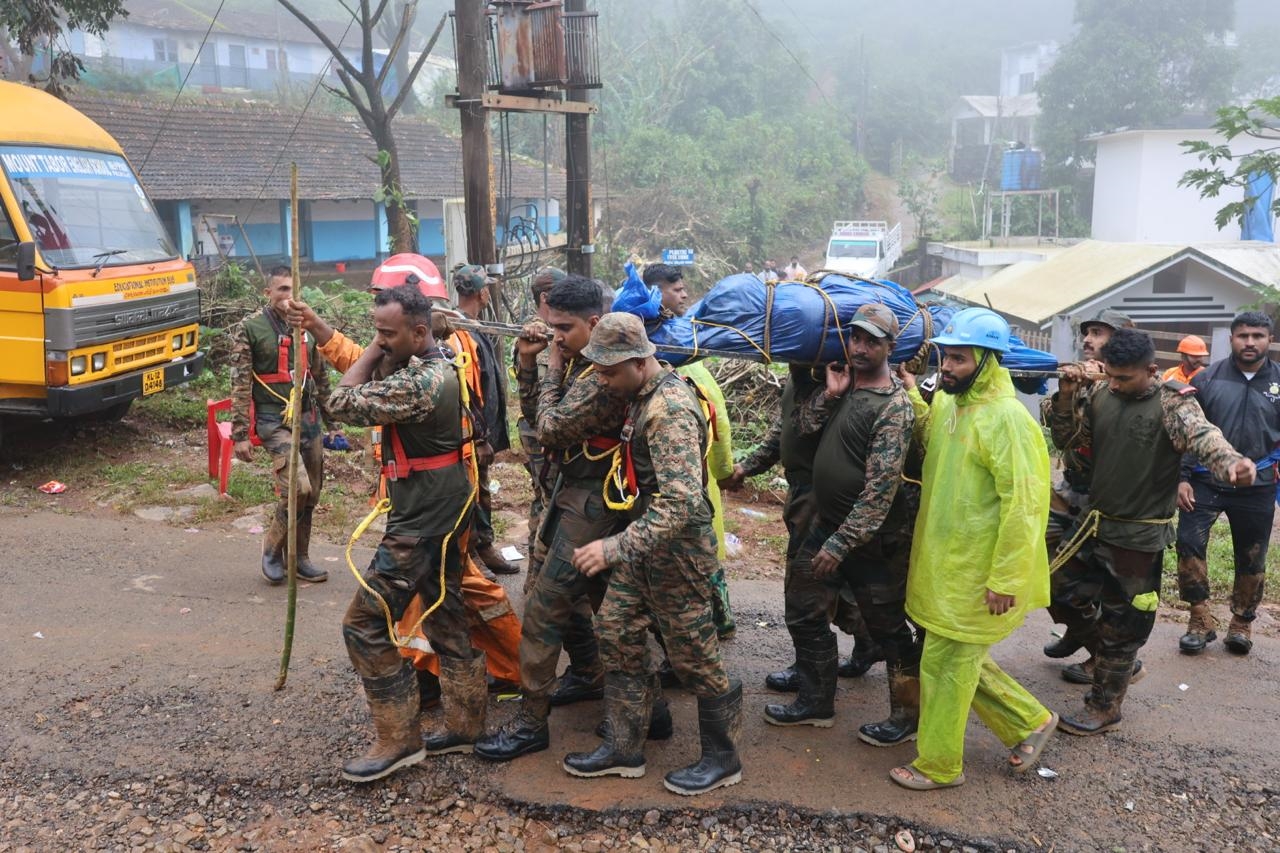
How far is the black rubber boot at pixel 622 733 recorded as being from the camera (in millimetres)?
3783

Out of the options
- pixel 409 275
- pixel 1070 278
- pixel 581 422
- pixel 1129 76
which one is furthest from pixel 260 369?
pixel 1129 76

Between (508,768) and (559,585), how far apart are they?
760 mm

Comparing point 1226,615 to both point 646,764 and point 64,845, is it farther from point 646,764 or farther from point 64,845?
point 64,845

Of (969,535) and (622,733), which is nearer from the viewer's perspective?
(969,535)

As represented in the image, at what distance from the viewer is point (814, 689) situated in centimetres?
425

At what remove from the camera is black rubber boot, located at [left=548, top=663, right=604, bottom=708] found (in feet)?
14.5

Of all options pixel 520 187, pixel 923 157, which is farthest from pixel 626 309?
pixel 923 157

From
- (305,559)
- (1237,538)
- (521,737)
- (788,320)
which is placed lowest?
(521,737)

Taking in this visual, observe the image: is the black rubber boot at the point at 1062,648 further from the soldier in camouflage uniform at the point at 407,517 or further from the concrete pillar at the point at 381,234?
the concrete pillar at the point at 381,234

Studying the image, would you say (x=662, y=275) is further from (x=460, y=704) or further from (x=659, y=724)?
(x=460, y=704)

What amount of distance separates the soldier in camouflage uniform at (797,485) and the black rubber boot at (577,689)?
814 mm

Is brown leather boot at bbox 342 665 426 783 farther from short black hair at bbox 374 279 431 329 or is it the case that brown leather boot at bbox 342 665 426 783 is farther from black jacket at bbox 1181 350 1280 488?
black jacket at bbox 1181 350 1280 488

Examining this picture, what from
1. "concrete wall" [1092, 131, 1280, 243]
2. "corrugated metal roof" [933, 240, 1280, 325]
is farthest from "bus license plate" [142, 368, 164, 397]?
"concrete wall" [1092, 131, 1280, 243]

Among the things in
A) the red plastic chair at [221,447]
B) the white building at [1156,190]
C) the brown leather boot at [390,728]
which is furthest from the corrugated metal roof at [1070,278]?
the white building at [1156,190]
